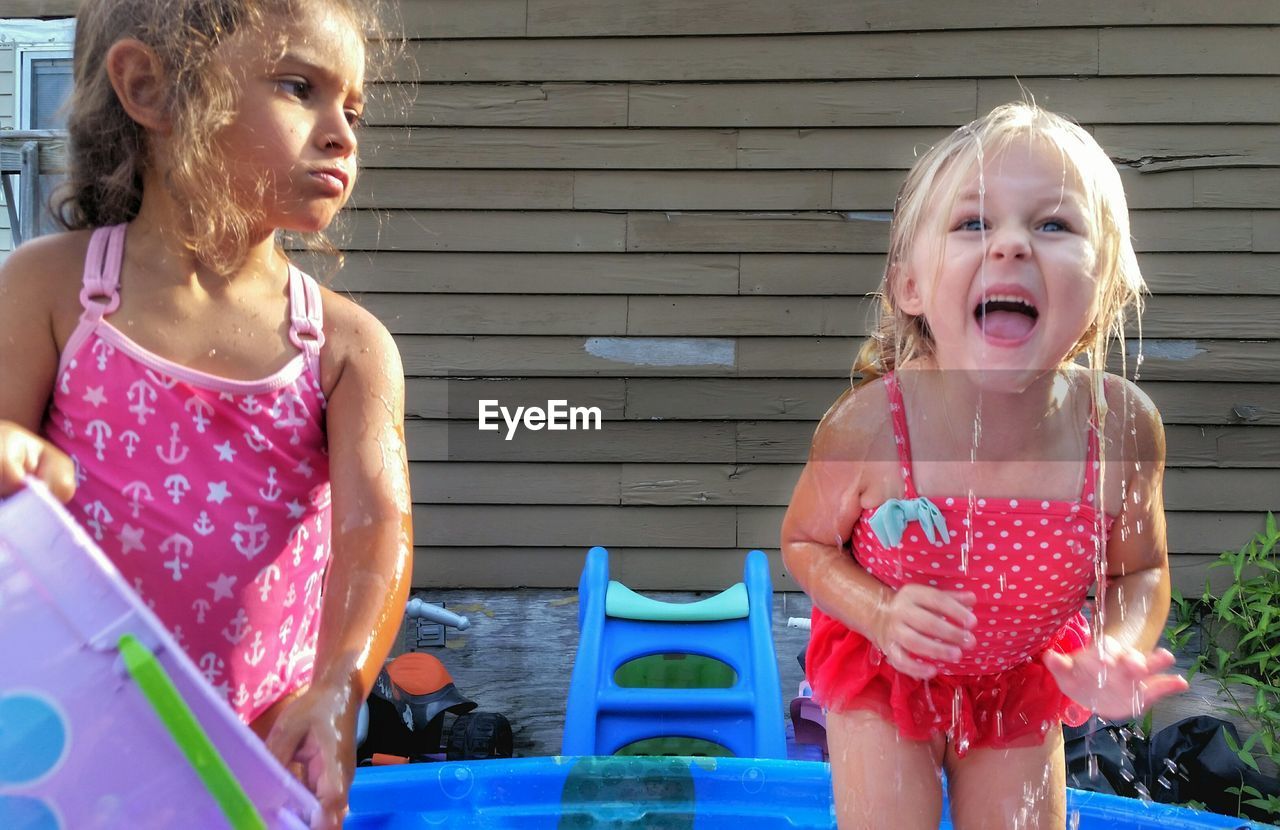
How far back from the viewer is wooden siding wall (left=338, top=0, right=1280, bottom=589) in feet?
14.1

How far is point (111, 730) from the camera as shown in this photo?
1.14 metres

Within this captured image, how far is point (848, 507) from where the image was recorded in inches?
80.0

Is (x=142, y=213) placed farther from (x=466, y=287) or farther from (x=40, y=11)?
(x=40, y=11)

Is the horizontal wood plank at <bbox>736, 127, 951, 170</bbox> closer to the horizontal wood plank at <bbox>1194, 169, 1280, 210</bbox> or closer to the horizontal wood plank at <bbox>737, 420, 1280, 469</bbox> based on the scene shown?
the horizontal wood plank at <bbox>1194, 169, 1280, 210</bbox>

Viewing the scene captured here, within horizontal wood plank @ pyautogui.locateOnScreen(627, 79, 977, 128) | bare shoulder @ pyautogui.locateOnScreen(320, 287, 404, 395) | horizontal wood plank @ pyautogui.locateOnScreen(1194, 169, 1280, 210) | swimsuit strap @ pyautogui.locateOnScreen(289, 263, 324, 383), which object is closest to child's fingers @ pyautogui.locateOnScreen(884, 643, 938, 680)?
bare shoulder @ pyautogui.locateOnScreen(320, 287, 404, 395)

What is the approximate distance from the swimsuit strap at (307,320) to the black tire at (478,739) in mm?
2158

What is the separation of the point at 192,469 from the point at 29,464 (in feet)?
0.84

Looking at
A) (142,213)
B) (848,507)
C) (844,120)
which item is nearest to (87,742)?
(142,213)

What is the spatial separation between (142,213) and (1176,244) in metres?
3.78

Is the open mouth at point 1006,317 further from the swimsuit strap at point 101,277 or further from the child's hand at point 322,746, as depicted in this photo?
the swimsuit strap at point 101,277

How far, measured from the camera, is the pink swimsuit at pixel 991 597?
1958mm

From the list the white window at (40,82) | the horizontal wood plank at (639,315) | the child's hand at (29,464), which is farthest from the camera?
the white window at (40,82)

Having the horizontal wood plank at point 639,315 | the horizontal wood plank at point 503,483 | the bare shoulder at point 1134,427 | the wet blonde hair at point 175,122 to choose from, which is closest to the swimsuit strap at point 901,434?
the bare shoulder at point 1134,427

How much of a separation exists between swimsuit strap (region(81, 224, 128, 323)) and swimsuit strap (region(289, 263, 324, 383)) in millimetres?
247
